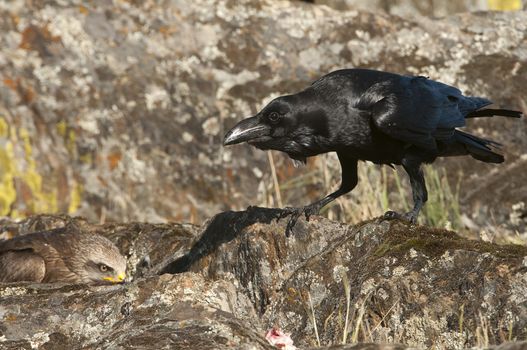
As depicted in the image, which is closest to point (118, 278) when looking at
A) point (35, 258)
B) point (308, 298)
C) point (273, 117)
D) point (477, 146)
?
point (35, 258)

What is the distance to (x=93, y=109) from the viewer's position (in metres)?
8.96

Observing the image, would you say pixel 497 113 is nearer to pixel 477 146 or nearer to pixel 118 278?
pixel 477 146

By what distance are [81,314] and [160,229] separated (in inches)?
84.4

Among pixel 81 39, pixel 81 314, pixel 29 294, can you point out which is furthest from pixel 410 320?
pixel 81 39

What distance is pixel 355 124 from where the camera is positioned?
229 inches

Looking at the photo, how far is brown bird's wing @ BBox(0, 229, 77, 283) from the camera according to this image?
636cm

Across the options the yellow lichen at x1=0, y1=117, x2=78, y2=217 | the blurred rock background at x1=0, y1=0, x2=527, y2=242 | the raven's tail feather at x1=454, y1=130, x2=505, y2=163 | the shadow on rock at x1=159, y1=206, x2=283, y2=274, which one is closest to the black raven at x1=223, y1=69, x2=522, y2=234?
the shadow on rock at x1=159, y1=206, x2=283, y2=274

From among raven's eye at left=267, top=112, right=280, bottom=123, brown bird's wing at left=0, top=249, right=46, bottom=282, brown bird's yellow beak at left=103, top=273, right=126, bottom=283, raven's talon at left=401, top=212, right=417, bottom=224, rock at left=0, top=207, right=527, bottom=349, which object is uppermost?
raven's eye at left=267, top=112, right=280, bottom=123

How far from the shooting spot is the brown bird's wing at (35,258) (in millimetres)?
6359

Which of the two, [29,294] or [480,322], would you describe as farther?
[29,294]

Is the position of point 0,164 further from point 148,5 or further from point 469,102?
point 469,102

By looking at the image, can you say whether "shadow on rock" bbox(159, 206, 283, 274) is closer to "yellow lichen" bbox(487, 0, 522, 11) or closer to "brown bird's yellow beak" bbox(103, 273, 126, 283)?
"brown bird's yellow beak" bbox(103, 273, 126, 283)

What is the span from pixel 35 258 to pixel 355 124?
2362 millimetres

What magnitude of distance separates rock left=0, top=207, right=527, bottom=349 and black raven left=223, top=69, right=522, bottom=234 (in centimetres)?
36
